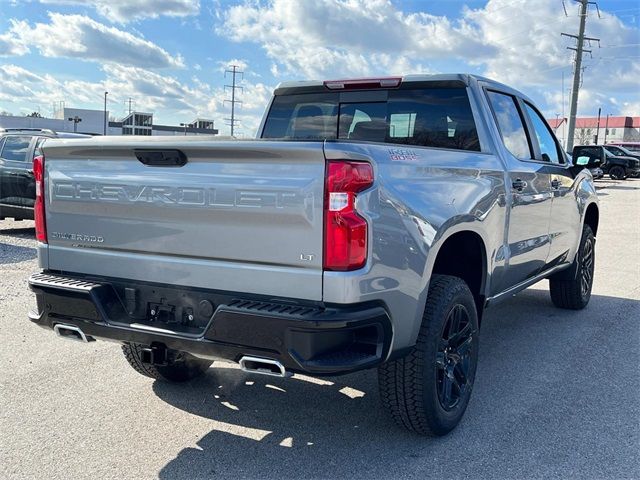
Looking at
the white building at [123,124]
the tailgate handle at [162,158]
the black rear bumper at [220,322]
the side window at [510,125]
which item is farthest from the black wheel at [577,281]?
the white building at [123,124]

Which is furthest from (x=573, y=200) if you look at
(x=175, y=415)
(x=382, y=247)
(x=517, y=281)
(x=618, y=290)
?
(x=175, y=415)

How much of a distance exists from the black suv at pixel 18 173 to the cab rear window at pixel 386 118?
6.64 m

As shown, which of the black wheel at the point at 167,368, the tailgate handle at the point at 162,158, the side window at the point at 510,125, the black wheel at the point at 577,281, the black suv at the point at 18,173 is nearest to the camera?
the tailgate handle at the point at 162,158

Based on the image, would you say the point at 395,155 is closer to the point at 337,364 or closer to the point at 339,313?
the point at 339,313

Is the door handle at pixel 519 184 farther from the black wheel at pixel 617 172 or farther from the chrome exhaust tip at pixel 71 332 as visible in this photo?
the black wheel at pixel 617 172

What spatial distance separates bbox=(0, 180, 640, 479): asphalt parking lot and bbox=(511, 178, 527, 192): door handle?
137cm

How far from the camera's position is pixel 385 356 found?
2.96 m

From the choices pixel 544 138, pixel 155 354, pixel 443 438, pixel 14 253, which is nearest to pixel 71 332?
pixel 155 354

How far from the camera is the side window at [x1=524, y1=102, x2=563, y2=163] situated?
17.7ft

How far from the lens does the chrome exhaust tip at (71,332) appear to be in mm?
3354

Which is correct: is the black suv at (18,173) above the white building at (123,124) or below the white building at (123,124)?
below

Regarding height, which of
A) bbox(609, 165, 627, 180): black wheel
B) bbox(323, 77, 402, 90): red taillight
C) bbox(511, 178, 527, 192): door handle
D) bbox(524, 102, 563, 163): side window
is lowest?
bbox(609, 165, 627, 180): black wheel

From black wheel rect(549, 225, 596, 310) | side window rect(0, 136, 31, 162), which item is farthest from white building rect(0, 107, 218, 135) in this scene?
black wheel rect(549, 225, 596, 310)

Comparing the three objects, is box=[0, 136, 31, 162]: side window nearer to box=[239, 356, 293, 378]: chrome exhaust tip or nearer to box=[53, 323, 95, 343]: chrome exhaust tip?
box=[53, 323, 95, 343]: chrome exhaust tip
